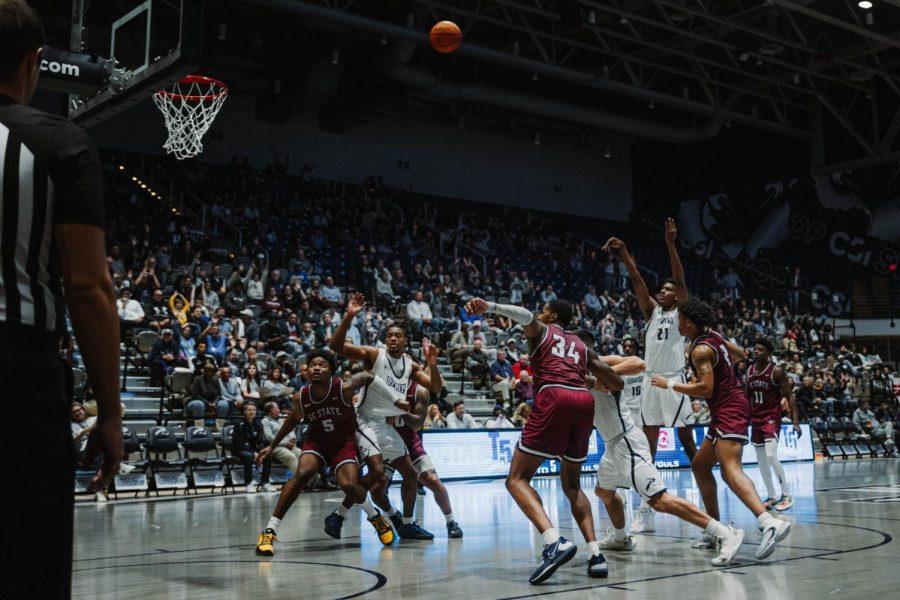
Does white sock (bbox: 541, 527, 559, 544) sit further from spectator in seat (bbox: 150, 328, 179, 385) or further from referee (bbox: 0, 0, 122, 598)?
spectator in seat (bbox: 150, 328, 179, 385)

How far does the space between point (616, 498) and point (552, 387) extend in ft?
4.56

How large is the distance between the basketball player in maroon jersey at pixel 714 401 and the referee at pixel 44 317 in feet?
16.5

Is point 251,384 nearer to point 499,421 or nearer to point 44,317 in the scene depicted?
point 499,421

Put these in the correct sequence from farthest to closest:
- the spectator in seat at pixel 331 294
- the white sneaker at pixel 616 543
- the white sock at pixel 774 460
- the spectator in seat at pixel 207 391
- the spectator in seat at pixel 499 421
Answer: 1. the spectator in seat at pixel 331 294
2. the spectator in seat at pixel 499 421
3. the spectator in seat at pixel 207 391
4. the white sock at pixel 774 460
5. the white sneaker at pixel 616 543

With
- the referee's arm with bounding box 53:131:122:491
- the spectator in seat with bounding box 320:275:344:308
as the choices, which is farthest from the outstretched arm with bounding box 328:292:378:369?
the spectator in seat with bounding box 320:275:344:308

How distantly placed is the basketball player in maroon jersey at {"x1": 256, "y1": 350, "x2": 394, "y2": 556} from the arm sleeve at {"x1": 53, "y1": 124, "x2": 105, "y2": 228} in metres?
5.31

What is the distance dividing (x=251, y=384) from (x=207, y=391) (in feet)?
3.07

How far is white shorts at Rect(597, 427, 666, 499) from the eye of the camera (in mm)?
6617

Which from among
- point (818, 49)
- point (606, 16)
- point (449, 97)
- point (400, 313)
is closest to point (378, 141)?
point (449, 97)

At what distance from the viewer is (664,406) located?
8.48m

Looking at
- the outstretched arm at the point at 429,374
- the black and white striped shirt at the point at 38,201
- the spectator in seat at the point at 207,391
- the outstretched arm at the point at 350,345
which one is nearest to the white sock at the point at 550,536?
the outstretched arm at the point at 350,345

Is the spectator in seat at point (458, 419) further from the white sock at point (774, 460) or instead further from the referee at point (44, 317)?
the referee at point (44, 317)

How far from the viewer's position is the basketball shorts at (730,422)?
22.4 feet

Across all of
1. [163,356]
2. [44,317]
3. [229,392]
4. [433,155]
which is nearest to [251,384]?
[229,392]
